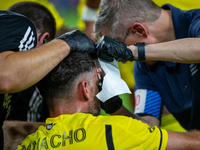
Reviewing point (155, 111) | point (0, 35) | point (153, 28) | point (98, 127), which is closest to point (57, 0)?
point (153, 28)

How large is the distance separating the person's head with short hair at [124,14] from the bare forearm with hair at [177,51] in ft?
1.15

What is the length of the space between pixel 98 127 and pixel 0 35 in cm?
47

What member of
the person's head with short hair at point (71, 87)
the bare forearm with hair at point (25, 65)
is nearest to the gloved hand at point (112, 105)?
the person's head with short hair at point (71, 87)

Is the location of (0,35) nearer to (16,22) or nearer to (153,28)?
(16,22)

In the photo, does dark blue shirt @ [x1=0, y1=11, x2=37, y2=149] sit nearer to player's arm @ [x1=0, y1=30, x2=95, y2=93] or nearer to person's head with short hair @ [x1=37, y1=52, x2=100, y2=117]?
player's arm @ [x1=0, y1=30, x2=95, y2=93]

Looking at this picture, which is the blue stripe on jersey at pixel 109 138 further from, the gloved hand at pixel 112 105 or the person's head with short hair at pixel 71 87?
the gloved hand at pixel 112 105

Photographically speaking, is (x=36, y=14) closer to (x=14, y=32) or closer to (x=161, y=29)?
(x=14, y=32)

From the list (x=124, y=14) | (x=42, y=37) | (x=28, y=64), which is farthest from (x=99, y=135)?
(x=124, y=14)

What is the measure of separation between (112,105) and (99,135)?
431mm

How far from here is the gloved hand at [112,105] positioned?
1214 mm

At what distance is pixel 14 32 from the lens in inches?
35.4

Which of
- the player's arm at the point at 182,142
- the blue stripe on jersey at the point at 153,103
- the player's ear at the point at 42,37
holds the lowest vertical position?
the blue stripe on jersey at the point at 153,103

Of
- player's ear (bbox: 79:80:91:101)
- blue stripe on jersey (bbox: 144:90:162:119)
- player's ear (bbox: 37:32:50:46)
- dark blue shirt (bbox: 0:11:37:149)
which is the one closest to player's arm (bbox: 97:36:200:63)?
player's ear (bbox: 79:80:91:101)

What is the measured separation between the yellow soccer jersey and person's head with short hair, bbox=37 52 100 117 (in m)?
0.07
